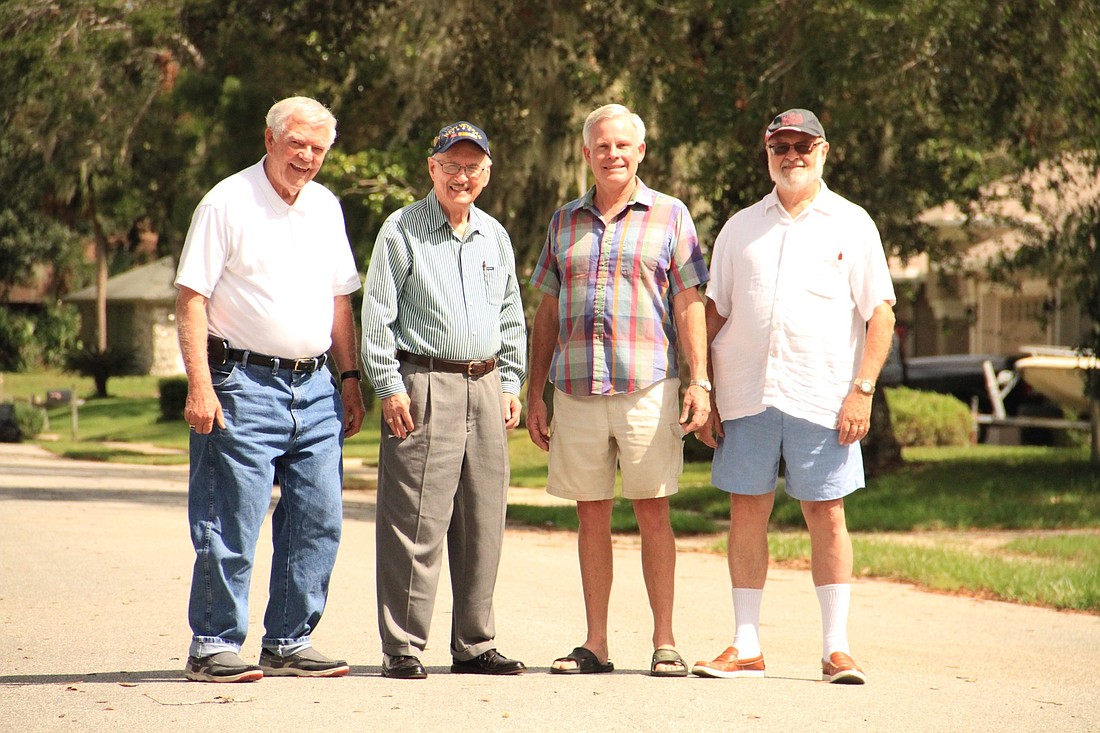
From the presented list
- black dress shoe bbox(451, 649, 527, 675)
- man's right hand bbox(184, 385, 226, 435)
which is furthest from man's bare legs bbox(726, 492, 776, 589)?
man's right hand bbox(184, 385, 226, 435)

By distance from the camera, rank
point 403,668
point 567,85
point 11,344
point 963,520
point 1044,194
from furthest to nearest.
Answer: point 11,344 → point 567,85 → point 1044,194 → point 963,520 → point 403,668

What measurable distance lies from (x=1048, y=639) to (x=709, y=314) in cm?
306

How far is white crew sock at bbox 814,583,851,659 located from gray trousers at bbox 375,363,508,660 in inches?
51.6

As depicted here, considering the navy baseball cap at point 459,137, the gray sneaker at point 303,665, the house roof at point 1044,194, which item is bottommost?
the gray sneaker at point 303,665

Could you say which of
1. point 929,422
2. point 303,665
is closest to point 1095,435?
point 929,422

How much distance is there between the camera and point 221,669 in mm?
5027

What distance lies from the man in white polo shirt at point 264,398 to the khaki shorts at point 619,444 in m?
0.91

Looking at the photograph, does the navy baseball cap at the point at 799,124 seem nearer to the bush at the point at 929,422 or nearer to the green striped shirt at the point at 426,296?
the green striped shirt at the point at 426,296

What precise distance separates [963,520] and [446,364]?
8328 millimetres

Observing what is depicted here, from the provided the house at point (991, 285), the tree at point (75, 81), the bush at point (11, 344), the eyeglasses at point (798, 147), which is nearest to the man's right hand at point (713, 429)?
the eyeglasses at point (798, 147)

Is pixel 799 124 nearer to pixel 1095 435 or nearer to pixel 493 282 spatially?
pixel 493 282

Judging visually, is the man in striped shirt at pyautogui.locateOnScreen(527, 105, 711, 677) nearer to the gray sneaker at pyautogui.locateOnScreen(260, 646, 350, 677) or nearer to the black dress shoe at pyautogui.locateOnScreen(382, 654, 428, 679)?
the black dress shoe at pyautogui.locateOnScreen(382, 654, 428, 679)

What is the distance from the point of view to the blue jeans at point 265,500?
5102 mm

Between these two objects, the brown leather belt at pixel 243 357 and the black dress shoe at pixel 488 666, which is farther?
the black dress shoe at pixel 488 666
